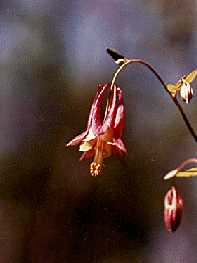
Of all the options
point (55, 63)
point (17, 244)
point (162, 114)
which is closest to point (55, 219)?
point (17, 244)

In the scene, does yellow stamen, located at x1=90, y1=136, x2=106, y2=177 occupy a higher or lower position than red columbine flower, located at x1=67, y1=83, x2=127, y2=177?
lower

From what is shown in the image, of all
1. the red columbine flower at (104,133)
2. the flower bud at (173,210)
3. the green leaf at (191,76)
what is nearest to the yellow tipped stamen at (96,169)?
the red columbine flower at (104,133)

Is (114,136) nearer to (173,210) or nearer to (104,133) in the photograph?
(104,133)

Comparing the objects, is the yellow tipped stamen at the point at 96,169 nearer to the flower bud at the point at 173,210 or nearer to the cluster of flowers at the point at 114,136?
the cluster of flowers at the point at 114,136

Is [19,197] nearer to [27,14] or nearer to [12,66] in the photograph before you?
[12,66]

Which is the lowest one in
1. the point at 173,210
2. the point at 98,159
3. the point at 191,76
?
the point at 173,210

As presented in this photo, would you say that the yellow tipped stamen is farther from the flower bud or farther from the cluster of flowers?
the flower bud

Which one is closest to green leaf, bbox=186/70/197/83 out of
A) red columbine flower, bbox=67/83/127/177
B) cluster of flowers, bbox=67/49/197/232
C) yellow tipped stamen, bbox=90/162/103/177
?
cluster of flowers, bbox=67/49/197/232

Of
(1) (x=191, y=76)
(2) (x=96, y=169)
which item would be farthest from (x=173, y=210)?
(1) (x=191, y=76)
